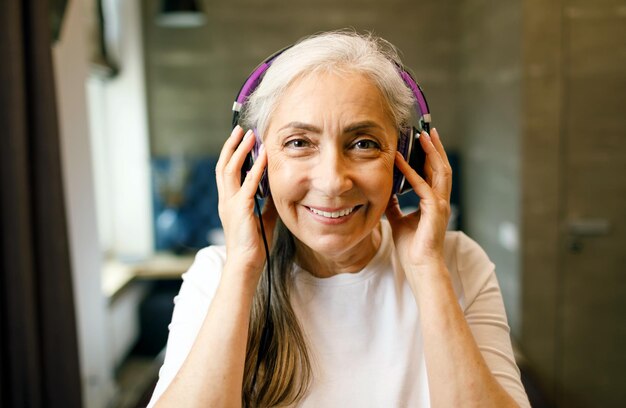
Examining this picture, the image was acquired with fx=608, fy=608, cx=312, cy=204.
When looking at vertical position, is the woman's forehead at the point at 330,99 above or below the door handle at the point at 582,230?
above

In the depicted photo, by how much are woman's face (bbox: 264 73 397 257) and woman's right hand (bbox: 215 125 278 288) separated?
0.04 m

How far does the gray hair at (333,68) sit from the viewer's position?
3.73 ft

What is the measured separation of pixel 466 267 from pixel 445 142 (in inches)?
135

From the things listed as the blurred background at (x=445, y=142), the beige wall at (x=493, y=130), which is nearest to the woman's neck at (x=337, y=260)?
the blurred background at (x=445, y=142)

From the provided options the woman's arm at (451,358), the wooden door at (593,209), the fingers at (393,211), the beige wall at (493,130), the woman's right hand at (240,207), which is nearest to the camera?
the woman's arm at (451,358)

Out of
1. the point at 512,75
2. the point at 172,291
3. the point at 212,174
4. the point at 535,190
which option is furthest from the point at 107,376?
the point at 512,75

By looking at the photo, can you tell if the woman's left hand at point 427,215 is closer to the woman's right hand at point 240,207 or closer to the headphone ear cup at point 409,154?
the headphone ear cup at point 409,154

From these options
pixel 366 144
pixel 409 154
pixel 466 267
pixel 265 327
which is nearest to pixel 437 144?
pixel 409 154

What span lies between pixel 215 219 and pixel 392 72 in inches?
135

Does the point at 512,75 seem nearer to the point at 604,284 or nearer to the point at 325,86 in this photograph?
the point at 604,284

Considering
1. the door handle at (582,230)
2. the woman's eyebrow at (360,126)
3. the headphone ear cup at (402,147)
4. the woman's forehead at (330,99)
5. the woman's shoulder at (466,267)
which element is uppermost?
the woman's forehead at (330,99)

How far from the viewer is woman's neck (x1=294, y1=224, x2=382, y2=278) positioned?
1.29m

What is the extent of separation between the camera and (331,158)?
1121mm

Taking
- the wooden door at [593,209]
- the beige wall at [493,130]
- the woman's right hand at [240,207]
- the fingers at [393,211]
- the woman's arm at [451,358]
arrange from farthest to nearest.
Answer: the beige wall at [493,130]
the wooden door at [593,209]
the fingers at [393,211]
the woman's right hand at [240,207]
the woman's arm at [451,358]
